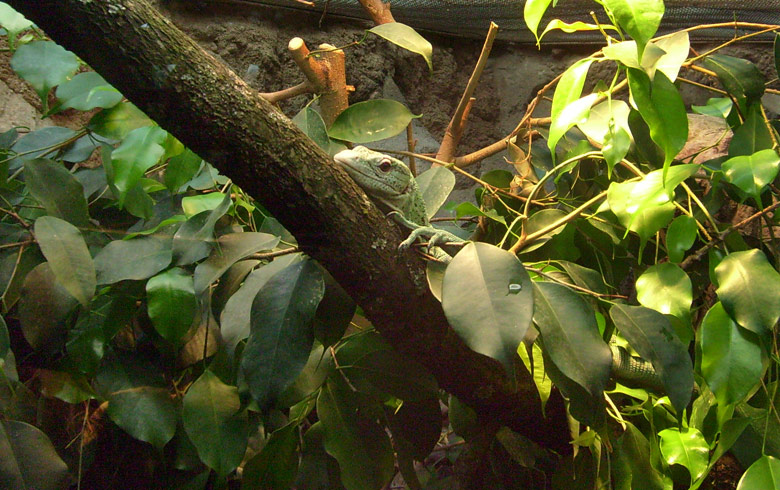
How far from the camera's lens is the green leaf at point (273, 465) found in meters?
1.45

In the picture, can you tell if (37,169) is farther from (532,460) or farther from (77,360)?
(532,460)

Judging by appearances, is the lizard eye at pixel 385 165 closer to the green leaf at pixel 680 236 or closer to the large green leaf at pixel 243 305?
the large green leaf at pixel 243 305

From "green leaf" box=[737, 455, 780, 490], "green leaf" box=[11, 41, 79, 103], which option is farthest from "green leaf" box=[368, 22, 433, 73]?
"green leaf" box=[737, 455, 780, 490]

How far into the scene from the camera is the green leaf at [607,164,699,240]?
4.46ft

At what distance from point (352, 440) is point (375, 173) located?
27.1 inches

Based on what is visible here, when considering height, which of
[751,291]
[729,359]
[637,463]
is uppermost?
[751,291]

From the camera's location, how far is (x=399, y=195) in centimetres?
162

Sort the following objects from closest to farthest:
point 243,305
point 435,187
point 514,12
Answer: point 243,305 < point 435,187 < point 514,12

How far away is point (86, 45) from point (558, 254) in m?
1.47

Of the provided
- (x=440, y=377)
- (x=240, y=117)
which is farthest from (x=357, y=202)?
(x=440, y=377)

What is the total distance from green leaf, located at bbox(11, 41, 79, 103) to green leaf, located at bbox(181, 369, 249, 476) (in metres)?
0.87

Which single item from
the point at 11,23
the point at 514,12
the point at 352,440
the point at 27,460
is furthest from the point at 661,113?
the point at 514,12

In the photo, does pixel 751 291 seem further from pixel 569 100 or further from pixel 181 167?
pixel 181 167

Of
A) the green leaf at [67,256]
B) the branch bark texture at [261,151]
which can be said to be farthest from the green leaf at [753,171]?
the green leaf at [67,256]
